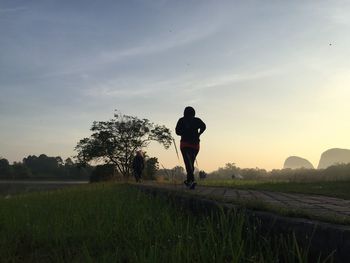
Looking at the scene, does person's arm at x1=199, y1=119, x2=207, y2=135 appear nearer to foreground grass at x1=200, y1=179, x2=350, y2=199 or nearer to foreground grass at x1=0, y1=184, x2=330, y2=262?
foreground grass at x1=200, y1=179, x2=350, y2=199

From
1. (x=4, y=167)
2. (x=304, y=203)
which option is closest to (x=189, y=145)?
(x=304, y=203)

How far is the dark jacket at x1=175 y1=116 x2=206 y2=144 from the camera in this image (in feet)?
37.0

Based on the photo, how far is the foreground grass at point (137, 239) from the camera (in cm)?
397

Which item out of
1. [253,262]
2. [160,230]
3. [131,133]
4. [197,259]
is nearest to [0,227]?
[160,230]

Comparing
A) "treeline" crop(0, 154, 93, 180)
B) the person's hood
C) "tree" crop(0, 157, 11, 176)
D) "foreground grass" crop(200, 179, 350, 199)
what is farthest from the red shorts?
"tree" crop(0, 157, 11, 176)

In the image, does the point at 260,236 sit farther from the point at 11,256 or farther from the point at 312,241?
the point at 11,256

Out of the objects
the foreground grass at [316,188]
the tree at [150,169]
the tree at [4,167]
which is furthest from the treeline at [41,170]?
the foreground grass at [316,188]

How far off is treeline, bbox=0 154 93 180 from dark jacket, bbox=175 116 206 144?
309 ft

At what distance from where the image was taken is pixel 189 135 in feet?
37.0

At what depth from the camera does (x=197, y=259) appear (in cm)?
405

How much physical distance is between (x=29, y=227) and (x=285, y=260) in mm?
4451

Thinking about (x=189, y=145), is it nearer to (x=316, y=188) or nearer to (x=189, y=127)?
(x=189, y=127)

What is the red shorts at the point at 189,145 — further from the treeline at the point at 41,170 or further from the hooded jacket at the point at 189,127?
the treeline at the point at 41,170

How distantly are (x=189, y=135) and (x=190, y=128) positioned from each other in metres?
0.17
